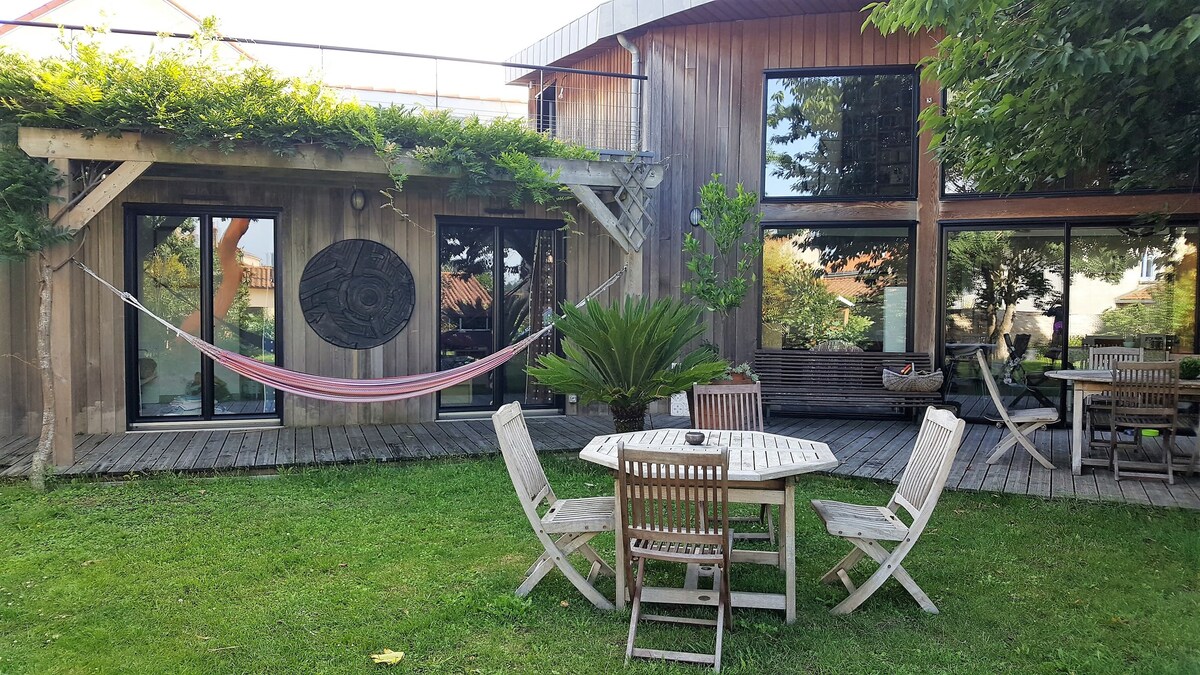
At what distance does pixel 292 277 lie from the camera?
6816 millimetres

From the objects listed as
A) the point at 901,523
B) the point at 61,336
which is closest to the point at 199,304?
the point at 61,336

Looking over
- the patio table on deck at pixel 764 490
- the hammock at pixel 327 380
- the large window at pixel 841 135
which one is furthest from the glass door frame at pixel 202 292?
the large window at pixel 841 135

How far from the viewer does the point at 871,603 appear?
3146 mm

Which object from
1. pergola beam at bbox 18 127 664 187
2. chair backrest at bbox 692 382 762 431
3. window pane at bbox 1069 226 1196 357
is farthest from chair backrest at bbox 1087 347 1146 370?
pergola beam at bbox 18 127 664 187

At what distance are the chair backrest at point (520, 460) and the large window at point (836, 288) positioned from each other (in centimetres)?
476

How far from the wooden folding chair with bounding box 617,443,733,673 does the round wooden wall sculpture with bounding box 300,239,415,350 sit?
4.79 meters

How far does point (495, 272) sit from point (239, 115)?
2.76 metres

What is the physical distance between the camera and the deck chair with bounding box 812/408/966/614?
2.94m

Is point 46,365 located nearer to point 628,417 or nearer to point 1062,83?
point 628,417

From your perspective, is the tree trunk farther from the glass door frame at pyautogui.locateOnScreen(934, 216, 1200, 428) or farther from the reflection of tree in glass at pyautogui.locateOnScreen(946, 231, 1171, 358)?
the reflection of tree in glass at pyautogui.locateOnScreen(946, 231, 1171, 358)

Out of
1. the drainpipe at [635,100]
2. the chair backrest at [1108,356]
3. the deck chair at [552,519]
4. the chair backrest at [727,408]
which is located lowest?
the deck chair at [552,519]

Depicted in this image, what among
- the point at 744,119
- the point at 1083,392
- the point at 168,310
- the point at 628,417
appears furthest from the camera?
the point at 744,119

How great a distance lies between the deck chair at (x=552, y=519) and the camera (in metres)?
3.07

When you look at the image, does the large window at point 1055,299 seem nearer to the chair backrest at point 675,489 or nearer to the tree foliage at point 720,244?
the tree foliage at point 720,244
